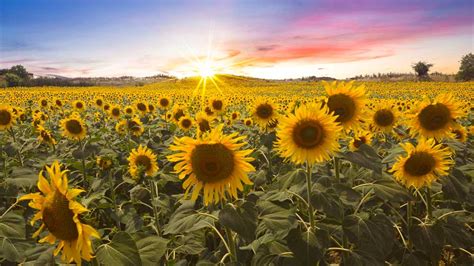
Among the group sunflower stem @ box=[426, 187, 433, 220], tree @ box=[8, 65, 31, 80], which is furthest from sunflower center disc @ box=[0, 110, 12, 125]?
tree @ box=[8, 65, 31, 80]

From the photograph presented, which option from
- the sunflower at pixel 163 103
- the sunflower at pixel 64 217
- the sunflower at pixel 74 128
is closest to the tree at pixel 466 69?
the sunflower at pixel 163 103

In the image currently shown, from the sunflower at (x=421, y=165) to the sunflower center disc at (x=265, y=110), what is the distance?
3.22 metres

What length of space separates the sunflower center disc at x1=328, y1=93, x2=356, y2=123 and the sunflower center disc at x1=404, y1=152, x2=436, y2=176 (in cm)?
74

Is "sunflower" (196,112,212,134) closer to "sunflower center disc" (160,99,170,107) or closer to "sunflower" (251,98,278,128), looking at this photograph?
"sunflower" (251,98,278,128)

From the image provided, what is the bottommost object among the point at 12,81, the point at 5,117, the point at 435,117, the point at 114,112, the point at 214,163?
the point at 12,81

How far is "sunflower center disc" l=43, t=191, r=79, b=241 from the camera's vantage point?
2324 millimetres

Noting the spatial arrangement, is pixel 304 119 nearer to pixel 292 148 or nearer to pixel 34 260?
pixel 292 148

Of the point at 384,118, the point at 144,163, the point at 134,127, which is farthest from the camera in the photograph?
the point at 134,127

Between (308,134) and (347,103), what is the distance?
75cm

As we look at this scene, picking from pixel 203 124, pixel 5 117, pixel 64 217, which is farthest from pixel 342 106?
pixel 5 117

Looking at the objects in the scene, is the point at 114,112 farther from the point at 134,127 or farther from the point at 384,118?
the point at 384,118

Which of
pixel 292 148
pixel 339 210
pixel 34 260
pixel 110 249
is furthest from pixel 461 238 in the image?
pixel 34 260

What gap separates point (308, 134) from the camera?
10.6ft

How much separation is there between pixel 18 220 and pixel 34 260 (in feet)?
2.11
